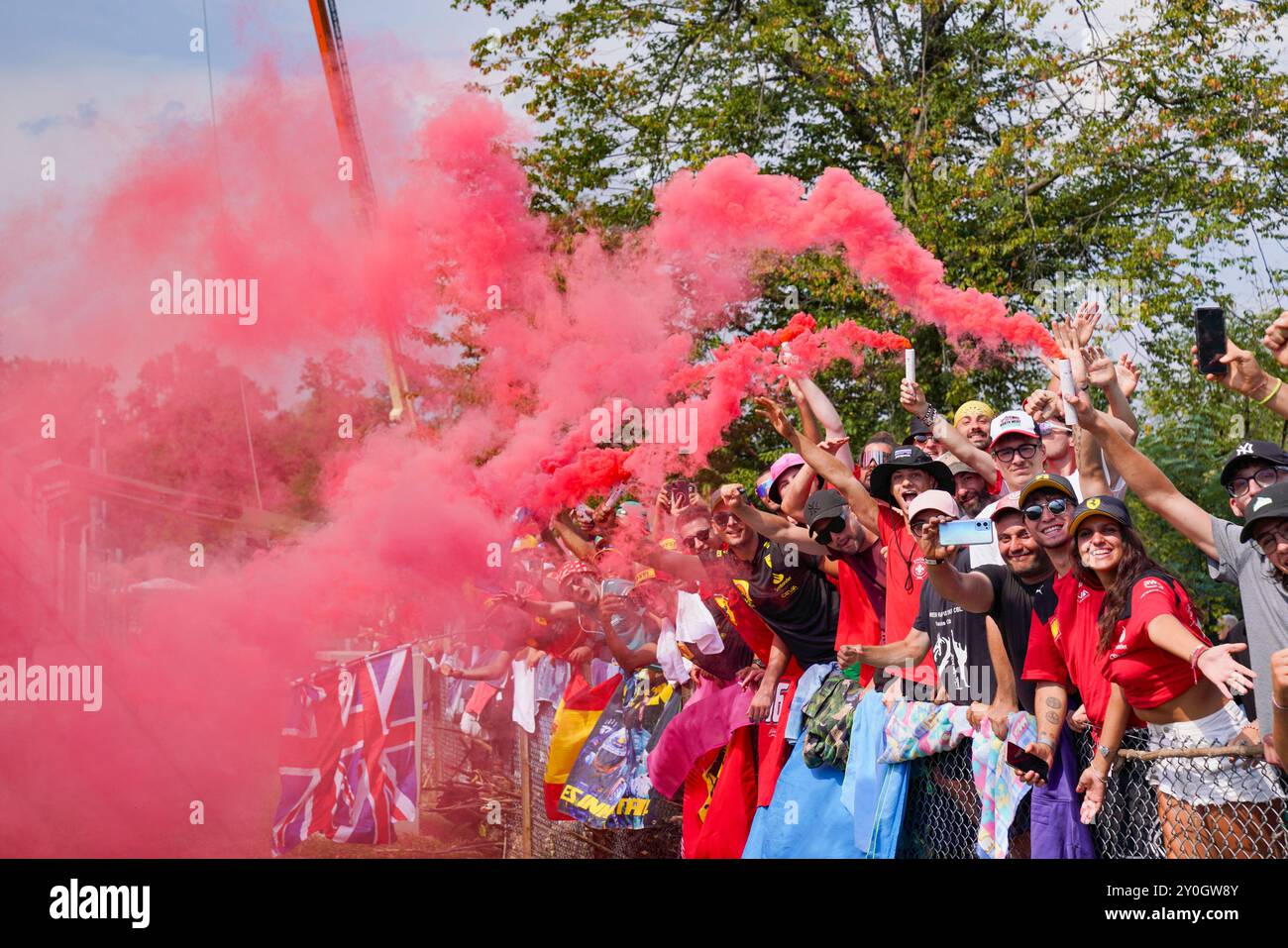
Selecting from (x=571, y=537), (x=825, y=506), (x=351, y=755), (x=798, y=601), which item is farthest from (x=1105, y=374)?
(x=351, y=755)

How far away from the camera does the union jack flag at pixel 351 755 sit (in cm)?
755

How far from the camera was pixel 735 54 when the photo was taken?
13.6 meters

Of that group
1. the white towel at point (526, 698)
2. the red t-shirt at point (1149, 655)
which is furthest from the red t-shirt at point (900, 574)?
the white towel at point (526, 698)

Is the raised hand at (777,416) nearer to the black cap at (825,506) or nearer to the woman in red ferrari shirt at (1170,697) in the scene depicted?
the black cap at (825,506)

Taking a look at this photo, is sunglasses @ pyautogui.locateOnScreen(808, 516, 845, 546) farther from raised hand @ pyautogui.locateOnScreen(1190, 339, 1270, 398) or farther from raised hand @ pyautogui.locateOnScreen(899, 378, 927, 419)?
raised hand @ pyautogui.locateOnScreen(1190, 339, 1270, 398)

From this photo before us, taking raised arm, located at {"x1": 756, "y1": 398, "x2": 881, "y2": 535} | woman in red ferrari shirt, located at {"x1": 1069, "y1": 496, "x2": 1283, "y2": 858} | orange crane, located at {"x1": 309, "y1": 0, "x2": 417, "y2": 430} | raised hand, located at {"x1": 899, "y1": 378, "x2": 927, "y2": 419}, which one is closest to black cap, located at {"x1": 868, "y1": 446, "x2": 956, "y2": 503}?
raised arm, located at {"x1": 756, "y1": 398, "x2": 881, "y2": 535}

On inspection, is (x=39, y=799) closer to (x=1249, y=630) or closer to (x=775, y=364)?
(x=775, y=364)

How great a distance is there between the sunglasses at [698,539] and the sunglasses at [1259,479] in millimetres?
2419

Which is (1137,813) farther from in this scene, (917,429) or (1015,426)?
(917,429)

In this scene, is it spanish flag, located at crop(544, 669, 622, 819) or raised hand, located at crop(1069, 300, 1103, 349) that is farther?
spanish flag, located at crop(544, 669, 622, 819)

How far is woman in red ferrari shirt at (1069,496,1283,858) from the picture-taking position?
374 centimetres

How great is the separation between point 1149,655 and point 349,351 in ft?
16.5

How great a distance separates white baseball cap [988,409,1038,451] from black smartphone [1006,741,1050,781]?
5.22 ft

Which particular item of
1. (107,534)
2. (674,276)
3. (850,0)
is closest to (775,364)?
(674,276)
